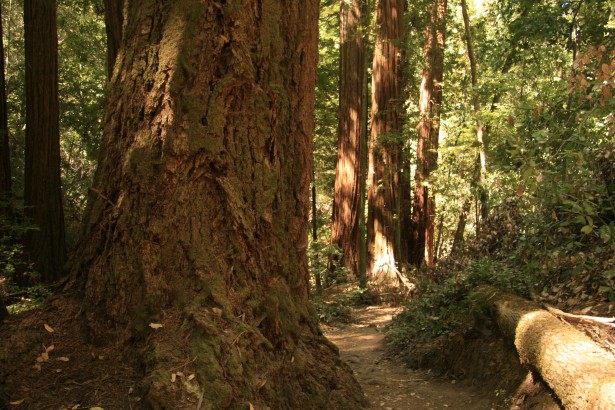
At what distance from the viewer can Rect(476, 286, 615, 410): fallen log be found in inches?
144

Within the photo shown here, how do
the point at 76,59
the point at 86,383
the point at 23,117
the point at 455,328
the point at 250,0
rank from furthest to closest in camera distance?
the point at 76,59 → the point at 23,117 → the point at 455,328 → the point at 250,0 → the point at 86,383

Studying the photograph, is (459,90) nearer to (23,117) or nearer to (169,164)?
(23,117)

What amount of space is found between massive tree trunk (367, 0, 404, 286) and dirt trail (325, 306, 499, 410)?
4583 mm

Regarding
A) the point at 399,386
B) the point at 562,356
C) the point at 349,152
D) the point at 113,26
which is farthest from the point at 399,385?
the point at 349,152

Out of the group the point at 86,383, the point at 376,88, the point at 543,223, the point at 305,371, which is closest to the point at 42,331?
the point at 86,383

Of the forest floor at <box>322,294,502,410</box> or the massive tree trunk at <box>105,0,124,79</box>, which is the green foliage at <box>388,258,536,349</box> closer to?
the forest floor at <box>322,294,502,410</box>

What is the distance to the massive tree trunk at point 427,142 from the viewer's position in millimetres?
14494

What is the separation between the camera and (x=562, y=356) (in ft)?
13.9

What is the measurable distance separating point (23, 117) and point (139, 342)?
11.1 metres

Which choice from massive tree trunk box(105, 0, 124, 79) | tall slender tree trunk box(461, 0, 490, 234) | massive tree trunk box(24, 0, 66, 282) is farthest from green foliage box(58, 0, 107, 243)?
tall slender tree trunk box(461, 0, 490, 234)

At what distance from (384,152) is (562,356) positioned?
391 inches

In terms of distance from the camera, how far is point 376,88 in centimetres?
1442

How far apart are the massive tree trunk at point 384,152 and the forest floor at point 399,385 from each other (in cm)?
433

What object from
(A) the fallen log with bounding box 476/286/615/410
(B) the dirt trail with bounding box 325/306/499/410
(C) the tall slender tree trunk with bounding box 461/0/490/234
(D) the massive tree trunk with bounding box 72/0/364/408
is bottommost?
(B) the dirt trail with bounding box 325/306/499/410
